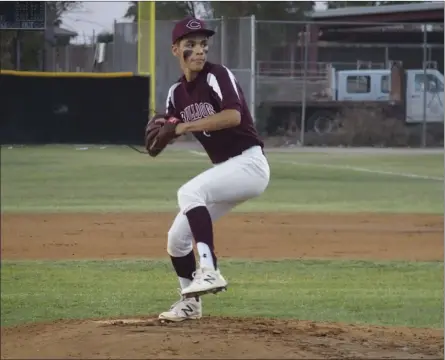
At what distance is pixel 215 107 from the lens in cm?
599

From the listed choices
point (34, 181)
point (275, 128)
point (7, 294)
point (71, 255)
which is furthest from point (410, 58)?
point (7, 294)

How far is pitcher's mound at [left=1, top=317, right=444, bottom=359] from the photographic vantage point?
16.9 feet

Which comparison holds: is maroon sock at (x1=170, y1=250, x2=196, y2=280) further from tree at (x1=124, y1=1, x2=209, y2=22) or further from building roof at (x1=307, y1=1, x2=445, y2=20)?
building roof at (x1=307, y1=1, x2=445, y2=20)

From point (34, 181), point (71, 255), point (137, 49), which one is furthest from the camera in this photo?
point (34, 181)

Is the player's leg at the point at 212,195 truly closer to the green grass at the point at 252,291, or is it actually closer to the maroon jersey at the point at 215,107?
the maroon jersey at the point at 215,107

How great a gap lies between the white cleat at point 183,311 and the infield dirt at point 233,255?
79mm

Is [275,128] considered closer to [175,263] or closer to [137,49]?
[137,49]

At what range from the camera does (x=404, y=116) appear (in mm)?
27703

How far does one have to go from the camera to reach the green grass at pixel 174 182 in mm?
17203

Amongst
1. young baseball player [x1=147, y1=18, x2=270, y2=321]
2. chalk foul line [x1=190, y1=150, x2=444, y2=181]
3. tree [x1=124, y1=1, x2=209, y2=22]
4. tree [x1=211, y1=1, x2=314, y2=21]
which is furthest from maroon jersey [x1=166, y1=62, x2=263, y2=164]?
tree [x1=211, y1=1, x2=314, y2=21]

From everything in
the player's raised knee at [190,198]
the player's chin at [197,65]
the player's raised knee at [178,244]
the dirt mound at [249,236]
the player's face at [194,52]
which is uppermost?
the player's face at [194,52]

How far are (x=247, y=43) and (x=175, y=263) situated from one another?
1733 cm

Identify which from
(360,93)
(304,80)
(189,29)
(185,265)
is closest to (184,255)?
(185,265)

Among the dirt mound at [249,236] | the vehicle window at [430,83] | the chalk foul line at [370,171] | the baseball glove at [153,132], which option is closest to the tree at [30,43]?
the dirt mound at [249,236]
